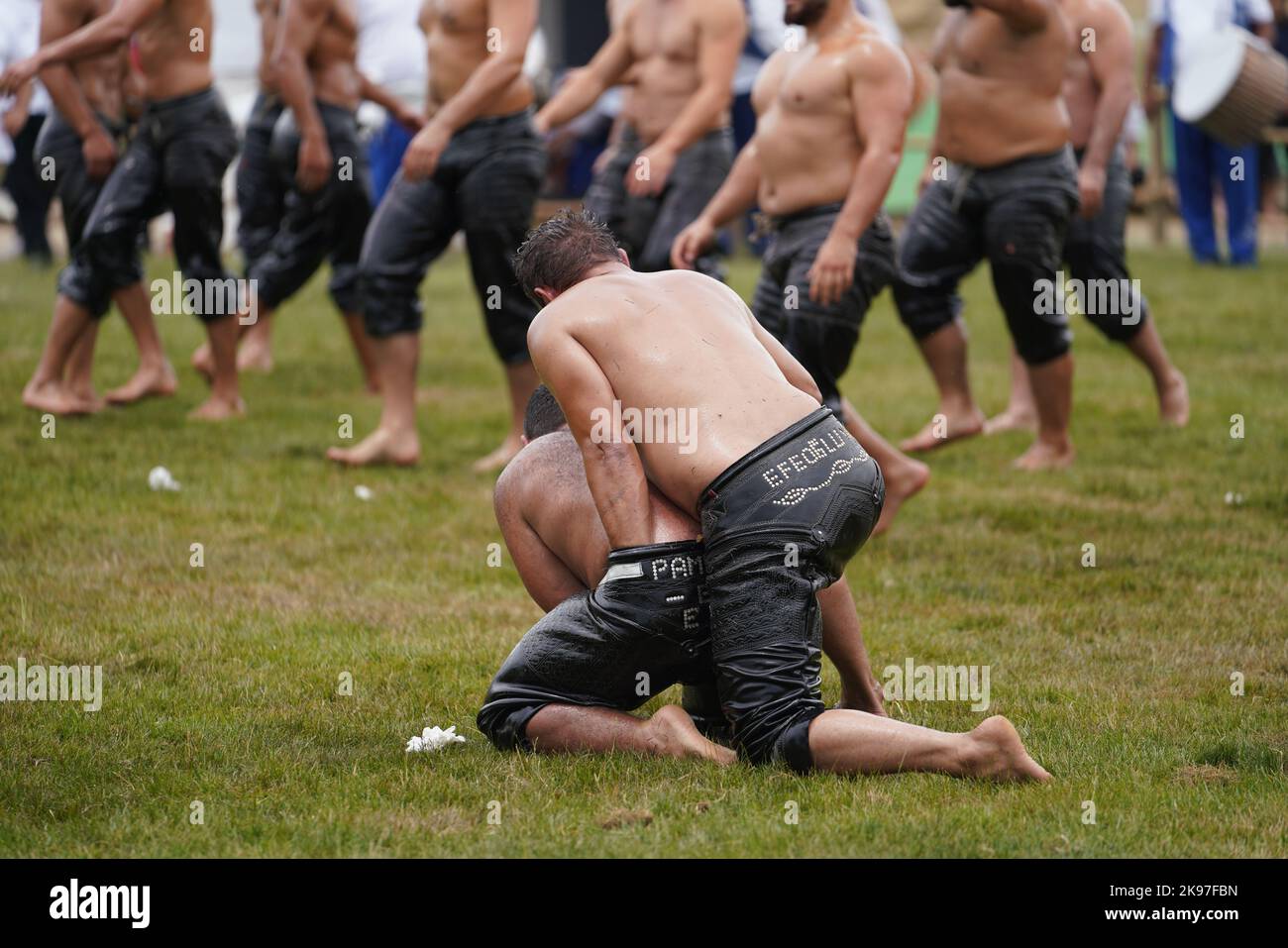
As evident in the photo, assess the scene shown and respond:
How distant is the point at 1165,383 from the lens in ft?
27.1

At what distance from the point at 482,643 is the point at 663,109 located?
375 cm

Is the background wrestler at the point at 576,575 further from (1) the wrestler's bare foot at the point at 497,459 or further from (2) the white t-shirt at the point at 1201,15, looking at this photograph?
(2) the white t-shirt at the point at 1201,15

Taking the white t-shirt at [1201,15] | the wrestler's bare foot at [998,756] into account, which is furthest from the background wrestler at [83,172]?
the white t-shirt at [1201,15]

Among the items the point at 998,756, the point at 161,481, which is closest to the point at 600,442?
the point at 998,756

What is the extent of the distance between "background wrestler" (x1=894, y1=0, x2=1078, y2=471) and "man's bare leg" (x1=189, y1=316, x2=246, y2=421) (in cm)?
317

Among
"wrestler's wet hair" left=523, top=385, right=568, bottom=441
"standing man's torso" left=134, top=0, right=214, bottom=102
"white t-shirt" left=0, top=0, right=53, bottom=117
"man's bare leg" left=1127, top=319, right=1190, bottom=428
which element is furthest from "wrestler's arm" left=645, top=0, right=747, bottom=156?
"white t-shirt" left=0, top=0, right=53, bottom=117

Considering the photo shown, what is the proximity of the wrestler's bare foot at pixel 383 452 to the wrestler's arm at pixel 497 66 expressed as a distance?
1.30 metres

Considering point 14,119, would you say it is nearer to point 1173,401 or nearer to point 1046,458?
point 1046,458

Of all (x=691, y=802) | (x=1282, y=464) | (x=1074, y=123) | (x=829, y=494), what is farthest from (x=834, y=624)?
(x=1074, y=123)

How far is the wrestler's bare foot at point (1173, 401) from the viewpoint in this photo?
324 inches

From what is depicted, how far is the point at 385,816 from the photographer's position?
11.5ft
